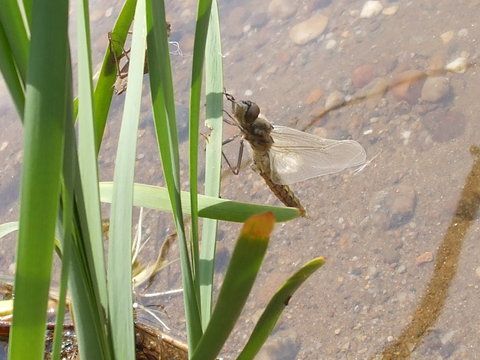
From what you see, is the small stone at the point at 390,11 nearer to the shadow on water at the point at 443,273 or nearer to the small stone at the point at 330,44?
the small stone at the point at 330,44

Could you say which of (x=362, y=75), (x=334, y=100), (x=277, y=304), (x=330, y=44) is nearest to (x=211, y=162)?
(x=277, y=304)

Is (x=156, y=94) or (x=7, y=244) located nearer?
(x=156, y=94)

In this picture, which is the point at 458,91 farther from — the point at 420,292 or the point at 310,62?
the point at 420,292

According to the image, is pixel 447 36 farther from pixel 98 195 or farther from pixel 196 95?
pixel 98 195

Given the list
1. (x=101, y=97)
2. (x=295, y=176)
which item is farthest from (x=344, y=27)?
(x=101, y=97)

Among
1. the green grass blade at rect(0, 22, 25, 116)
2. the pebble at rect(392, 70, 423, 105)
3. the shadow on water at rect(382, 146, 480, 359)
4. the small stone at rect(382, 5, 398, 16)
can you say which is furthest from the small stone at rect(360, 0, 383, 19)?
the green grass blade at rect(0, 22, 25, 116)
